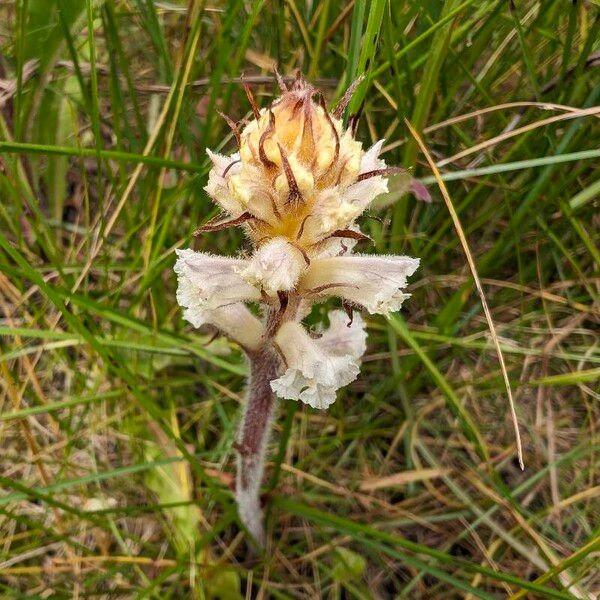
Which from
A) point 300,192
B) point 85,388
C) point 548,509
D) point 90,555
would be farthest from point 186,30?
point 548,509

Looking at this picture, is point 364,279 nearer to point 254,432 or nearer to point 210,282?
point 210,282

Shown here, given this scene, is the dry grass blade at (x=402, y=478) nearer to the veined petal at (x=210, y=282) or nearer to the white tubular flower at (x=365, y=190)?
the veined petal at (x=210, y=282)

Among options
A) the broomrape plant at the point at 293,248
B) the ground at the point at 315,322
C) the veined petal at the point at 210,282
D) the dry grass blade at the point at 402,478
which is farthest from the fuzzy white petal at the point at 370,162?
the dry grass blade at the point at 402,478

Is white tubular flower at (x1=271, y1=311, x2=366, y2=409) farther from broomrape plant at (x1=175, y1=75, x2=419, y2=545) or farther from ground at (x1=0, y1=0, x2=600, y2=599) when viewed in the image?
ground at (x1=0, y1=0, x2=600, y2=599)

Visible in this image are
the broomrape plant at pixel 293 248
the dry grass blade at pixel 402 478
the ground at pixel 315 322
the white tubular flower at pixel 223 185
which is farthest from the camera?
the dry grass blade at pixel 402 478

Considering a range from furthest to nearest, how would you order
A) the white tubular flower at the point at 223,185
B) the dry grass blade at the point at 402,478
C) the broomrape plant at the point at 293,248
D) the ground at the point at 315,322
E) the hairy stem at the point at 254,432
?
the dry grass blade at the point at 402,478 < the ground at the point at 315,322 < the hairy stem at the point at 254,432 < the white tubular flower at the point at 223,185 < the broomrape plant at the point at 293,248

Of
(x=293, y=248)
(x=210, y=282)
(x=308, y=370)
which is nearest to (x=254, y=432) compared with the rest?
(x=308, y=370)
